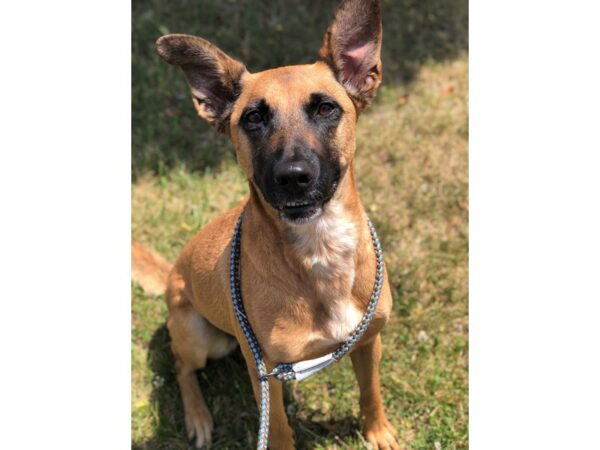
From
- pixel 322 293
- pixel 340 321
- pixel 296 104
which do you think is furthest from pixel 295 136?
pixel 340 321

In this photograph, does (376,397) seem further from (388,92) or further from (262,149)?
(388,92)

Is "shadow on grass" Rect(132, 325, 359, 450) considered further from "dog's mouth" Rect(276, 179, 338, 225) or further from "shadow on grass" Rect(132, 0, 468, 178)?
"shadow on grass" Rect(132, 0, 468, 178)

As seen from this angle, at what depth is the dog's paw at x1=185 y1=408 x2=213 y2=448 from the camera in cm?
434

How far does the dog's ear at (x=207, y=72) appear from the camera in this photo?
320 cm

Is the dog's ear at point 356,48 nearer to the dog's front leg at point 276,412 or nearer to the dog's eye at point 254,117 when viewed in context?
the dog's eye at point 254,117

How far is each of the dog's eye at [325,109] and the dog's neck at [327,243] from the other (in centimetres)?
34

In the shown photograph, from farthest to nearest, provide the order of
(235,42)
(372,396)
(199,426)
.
Result: (235,42) < (199,426) < (372,396)

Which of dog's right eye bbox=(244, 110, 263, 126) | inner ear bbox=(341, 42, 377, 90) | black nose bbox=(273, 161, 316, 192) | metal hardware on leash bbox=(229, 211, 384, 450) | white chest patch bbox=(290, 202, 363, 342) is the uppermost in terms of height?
inner ear bbox=(341, 42, 377, 90)

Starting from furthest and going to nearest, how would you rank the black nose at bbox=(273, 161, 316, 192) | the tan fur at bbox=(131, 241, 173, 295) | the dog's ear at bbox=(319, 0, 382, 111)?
the tan fur at bbox=(131, 241, 173, 295) < the dog's ear at bbox=(319, 0, 382, 111) < the black nose at bbox=(273, 161, 316, 192)

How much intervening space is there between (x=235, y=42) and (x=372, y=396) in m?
4.74

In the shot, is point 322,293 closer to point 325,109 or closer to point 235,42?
point 325,109

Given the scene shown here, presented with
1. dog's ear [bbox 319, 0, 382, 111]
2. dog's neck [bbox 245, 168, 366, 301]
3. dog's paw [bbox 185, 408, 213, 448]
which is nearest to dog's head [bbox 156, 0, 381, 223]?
dog's ear [bbox 319, 0, 382, 111]

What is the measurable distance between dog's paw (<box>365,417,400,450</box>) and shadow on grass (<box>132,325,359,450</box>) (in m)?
0.16

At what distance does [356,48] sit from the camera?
330cm
